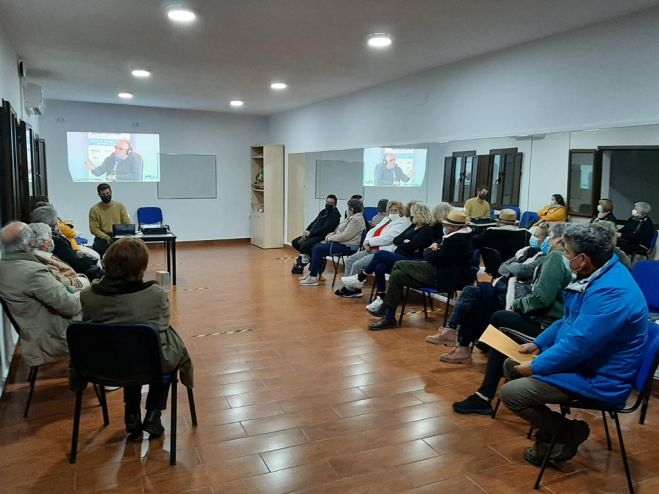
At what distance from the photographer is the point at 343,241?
6.53 m

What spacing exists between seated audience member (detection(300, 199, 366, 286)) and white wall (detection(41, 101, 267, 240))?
4.36 meters

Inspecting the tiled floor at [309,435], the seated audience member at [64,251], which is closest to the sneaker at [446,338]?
the tiled floor at [309,435]

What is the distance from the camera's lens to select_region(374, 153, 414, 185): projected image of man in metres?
6.51

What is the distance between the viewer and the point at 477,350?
4.29m

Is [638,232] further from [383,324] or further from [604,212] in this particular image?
[383,324]

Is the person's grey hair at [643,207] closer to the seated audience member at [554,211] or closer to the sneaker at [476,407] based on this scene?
the seated audience member at [554,211]

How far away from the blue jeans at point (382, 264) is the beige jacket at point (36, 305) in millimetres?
3192

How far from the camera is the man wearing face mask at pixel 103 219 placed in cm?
641

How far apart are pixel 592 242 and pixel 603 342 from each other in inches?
16.9

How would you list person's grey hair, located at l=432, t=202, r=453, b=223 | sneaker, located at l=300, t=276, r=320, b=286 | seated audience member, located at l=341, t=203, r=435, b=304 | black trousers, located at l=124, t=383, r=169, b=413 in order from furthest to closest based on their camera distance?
sneaker, located at l=300, t=276, r=320, b=286
seated audience member, located at l=341, t=203, r=435, b=304
person's grey hair, located at l=432, t=202, r=453, b=223
black trousers, located at l=124, t=383, r=169, b=413

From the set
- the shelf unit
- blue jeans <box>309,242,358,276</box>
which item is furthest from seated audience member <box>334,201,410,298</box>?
the shelf unit

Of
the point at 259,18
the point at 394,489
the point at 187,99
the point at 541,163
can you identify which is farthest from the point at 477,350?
the point at 187,99

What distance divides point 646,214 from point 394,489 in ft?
9.05

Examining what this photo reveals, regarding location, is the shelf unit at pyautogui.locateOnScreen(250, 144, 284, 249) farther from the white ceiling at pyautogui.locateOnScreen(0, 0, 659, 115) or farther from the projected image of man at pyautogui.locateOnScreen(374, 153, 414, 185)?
the projected image of man at pyautogui.locateOnScreen(374, 153, 414, 185)
